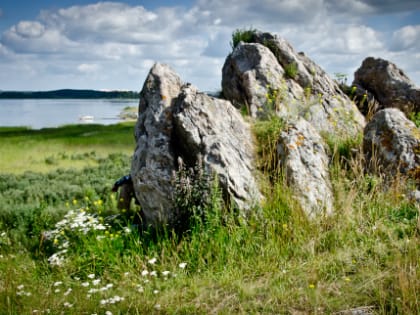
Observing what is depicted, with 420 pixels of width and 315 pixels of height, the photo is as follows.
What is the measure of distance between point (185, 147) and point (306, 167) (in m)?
2.09

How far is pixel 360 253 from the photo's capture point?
19.2 feet

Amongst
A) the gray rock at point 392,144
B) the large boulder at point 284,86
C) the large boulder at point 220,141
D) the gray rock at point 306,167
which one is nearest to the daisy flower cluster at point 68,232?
the large boulder at point 220,141

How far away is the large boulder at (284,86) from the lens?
412 inches

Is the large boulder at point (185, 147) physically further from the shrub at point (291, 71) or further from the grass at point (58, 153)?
the grass at point (58, 153)

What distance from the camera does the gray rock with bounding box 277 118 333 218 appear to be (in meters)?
Result: 7.10

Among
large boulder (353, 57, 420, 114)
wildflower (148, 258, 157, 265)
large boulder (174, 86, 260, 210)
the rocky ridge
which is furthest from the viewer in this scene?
large boulder (353, 57, 420, 114)

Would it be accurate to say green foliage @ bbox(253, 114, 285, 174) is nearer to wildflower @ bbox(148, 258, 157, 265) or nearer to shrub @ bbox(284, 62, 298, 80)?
wildflower @ bbox(148, 258, 157, 265)

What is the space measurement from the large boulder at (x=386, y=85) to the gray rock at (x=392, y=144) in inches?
166

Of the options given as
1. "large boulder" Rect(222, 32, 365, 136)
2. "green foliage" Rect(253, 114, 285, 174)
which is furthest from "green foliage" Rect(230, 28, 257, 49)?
"green foliage" Rect(253, 114, 285, 174)

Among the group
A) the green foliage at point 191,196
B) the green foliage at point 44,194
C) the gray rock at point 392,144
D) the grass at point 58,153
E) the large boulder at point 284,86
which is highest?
the large boulder at point 284,86

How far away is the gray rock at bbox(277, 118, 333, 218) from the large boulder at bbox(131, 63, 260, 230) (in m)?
0.62

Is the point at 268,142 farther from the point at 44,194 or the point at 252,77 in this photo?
the point at 44,194

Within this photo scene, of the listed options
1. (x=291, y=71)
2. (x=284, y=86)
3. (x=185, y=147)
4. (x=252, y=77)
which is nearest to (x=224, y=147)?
(x=185, y=147)

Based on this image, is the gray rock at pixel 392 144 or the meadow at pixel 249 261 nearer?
the meadow at pixel 249 261
